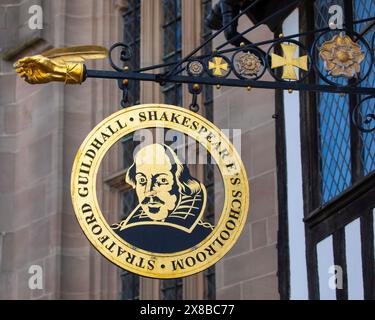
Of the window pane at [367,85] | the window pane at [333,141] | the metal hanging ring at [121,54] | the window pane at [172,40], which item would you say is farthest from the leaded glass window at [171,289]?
the metal hanging ring at [121,54]

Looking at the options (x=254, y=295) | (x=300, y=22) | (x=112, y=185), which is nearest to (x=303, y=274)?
(x=254, y=295)

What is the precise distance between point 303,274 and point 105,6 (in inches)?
246

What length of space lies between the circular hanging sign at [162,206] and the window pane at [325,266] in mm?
2517

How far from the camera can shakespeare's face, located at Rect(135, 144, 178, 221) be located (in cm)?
1021

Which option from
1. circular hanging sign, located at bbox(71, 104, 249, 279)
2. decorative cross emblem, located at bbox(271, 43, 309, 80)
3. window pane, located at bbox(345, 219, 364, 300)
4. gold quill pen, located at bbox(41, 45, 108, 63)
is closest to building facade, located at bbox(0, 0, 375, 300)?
window pane, located at bbox(345, 219, 364, 300)

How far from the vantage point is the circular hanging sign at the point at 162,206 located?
9.96 m

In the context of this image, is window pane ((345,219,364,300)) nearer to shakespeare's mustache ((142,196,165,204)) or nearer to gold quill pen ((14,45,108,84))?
shakespeare's mustache ((142,196,165,204))

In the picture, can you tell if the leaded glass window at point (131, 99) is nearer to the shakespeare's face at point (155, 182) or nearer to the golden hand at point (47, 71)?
the shakespeare's face at point (155, 182)

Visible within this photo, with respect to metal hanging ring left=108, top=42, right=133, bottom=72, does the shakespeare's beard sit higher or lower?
lower

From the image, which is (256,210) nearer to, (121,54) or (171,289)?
(171,289)

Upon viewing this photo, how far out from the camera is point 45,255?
57.4ft

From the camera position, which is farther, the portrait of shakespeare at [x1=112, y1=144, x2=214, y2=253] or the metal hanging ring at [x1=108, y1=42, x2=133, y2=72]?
the metal hanging ring at [x1=108, y1=42, x2=133, y2=72]

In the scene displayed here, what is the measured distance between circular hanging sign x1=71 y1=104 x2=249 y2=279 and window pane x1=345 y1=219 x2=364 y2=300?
7.08 ft
